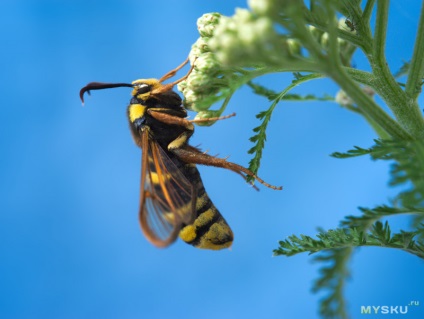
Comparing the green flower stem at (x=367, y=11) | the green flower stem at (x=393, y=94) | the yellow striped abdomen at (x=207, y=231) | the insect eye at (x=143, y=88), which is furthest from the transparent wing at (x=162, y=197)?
the green flower stem at (x=367, y=11)

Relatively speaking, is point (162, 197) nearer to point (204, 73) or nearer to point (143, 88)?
point (204, 73)

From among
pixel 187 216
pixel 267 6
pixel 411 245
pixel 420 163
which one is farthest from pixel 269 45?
pixel 187 216

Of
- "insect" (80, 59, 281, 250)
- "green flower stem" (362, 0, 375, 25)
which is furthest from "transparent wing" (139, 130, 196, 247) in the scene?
"green flower stem" (362, 0, 375, 25)

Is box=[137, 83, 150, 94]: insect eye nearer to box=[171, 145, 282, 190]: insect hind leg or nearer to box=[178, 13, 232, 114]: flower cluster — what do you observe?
box=[171, 145, 282, 190]: insect hind leg

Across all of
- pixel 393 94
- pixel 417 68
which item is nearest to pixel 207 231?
pixel 393 94

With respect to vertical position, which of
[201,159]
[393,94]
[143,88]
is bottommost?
[393,94]

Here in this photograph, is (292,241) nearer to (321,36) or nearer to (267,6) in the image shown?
(267,6)

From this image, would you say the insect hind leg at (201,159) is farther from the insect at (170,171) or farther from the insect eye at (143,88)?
the insect eye at (143,88)
